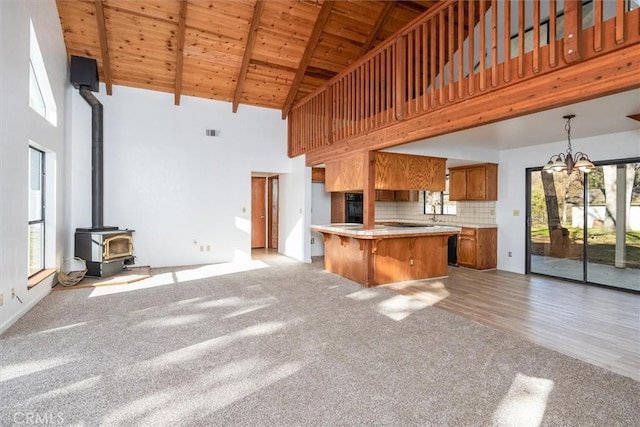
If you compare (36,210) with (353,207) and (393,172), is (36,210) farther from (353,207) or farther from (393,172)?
(353,207)

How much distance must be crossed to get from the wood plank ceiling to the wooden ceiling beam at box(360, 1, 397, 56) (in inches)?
0.7

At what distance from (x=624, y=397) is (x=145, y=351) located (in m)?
3.32

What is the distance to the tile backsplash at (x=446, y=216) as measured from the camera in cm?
649

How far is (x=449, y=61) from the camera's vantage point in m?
3.24

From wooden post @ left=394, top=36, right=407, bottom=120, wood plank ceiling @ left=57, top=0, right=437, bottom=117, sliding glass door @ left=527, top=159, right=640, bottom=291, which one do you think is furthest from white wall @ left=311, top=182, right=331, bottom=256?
sliding glass door @ left=527, top=159, right=640, bottom=291

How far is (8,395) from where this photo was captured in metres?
1.98

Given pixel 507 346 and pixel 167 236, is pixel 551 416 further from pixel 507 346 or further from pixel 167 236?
pixel 167 236

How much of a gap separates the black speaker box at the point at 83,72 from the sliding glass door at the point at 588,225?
7467mm

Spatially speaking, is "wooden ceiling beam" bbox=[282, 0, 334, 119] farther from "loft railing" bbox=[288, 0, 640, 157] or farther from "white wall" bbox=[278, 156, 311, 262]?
"white wall" bbox=[278, 156, 311, 262]

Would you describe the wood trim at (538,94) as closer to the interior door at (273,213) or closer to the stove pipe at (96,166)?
the stove pipe at (96,166)

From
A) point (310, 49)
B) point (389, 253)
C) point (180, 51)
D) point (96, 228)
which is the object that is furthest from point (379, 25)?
point (96, 228)

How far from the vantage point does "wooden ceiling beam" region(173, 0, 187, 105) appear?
4.71 m

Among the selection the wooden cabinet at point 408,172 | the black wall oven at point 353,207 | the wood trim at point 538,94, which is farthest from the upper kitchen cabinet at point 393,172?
the black wall oven at point 353,207

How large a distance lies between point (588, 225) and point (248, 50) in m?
6.11
